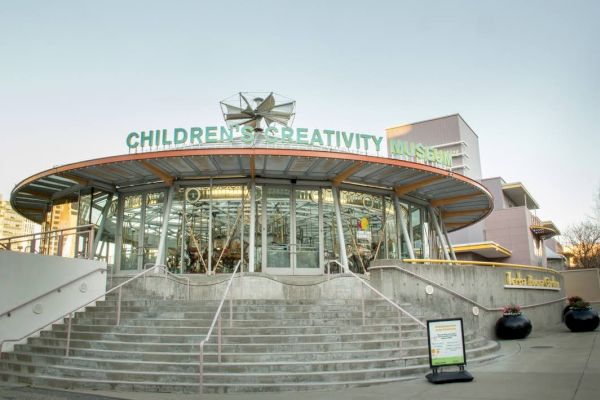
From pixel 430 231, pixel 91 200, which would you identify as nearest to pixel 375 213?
pixel 430 231

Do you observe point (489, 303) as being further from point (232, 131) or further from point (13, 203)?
point (13, 203)

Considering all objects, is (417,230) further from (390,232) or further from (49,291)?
(49,291)

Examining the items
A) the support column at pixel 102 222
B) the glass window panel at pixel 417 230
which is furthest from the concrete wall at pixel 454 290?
the support column at pixel 102 222

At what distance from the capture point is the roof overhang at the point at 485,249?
3659 cm

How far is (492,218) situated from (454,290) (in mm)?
29978

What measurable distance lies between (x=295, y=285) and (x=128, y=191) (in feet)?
29.2

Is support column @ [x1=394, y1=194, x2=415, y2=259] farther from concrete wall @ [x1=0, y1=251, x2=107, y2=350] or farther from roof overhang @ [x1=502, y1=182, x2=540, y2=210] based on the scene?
roof overhang @ [x1=502, y1=182, x2=540, y2=210]

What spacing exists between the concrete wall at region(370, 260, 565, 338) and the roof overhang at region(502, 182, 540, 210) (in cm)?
2776

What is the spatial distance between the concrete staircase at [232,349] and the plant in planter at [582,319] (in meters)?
6.88

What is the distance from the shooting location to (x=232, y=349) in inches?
423

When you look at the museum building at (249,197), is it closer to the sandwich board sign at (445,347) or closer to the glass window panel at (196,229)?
the glass window panel at (196,229)

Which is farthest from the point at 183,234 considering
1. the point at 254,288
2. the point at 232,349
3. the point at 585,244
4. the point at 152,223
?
the point at 585,244

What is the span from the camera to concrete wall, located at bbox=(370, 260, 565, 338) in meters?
Answer: 15.5

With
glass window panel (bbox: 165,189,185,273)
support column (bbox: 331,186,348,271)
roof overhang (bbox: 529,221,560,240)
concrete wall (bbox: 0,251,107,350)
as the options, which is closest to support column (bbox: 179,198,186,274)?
glass window panel (bbox: 165,189,185,273)
